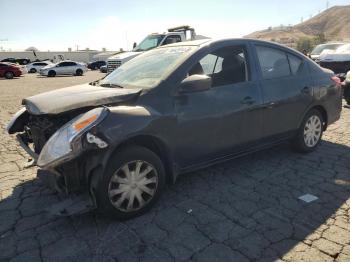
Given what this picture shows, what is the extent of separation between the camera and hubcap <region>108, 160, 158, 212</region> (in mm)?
3287

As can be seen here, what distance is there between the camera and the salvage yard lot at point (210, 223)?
115 inches

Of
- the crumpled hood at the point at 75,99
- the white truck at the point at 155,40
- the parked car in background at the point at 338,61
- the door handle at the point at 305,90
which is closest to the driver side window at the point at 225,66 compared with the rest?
the crumpled hood at the point at 75,99

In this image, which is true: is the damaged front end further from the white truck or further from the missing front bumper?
the white truck

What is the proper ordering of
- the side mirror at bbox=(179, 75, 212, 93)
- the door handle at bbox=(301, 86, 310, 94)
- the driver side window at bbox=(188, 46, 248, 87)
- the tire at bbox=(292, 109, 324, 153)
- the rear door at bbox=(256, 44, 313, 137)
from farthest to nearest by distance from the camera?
the tire at bbox=(292, 109, 324, 153) < the door handle at bbox=(301, 86, 310, 94) < the rear door at bbox=(256, 44, 313, 137) < the driver side window at bbox=(188, 46, 248, 87) < the side mirror at bbox=(179, 75, 212, 93)

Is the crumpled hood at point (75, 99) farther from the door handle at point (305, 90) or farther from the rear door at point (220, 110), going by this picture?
the door handle at point (305, 90)

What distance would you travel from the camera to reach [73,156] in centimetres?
299

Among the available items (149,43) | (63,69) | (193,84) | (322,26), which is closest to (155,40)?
(149,43)

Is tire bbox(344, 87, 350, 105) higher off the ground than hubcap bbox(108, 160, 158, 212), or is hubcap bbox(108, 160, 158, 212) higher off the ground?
tire bbox(344, 87, 350, 105)

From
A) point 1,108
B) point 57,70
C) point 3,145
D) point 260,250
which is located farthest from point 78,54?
point 260,250

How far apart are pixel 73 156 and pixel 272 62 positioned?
3089 mm

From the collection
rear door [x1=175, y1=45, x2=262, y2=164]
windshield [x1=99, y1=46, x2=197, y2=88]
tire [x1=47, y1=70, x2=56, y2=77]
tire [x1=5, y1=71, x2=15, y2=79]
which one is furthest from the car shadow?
tire [x1=47, y1=70, x2=56, y2=77]

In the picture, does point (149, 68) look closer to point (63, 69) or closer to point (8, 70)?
point (8, 70)

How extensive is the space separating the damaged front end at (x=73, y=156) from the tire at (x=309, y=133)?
327cm

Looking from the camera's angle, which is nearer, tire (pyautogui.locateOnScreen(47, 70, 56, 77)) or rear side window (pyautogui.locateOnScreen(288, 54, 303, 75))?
rear side window (pyautogui.locateOnScreen(288, 54, 303, 75))
